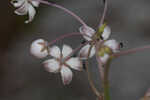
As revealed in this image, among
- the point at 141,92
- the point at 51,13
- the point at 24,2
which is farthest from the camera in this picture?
the point at 51,13

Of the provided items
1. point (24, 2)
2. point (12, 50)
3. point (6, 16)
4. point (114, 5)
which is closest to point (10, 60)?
point (12, 50)

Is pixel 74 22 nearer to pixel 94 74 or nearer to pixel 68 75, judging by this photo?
pixel 94 74

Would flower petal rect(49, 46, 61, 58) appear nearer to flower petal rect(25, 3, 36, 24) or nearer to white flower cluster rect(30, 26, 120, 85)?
white flower cluster rect(30, 26, 120, 85)

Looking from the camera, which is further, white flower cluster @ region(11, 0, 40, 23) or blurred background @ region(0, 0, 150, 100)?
blurred background @ region(0, 0, 150, 100)

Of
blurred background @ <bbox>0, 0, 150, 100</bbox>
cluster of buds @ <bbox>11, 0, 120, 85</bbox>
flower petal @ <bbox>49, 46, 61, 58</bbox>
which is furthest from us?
blurred background @ <bbox>0, 0, 150, 100</bbox>

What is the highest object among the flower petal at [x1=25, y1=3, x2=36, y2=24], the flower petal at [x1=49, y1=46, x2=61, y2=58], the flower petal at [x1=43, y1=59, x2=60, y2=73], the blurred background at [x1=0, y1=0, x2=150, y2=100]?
the flower petal at [x1=25, y1=3, x2=36, y2=24]

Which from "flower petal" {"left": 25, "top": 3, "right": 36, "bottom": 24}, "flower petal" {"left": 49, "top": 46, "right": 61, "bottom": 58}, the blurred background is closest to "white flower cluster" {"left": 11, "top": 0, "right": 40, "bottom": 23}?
"flower petal" {"left": 25, "top": 3, "right": 36, "bottom": 24}

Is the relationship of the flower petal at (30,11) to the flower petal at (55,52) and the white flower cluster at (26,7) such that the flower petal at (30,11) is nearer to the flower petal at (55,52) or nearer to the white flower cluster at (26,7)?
the white flower cluster at (26,7)

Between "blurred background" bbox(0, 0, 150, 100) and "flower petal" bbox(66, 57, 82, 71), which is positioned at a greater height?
"flower petal" bbox(66, 57, 82, 71)
